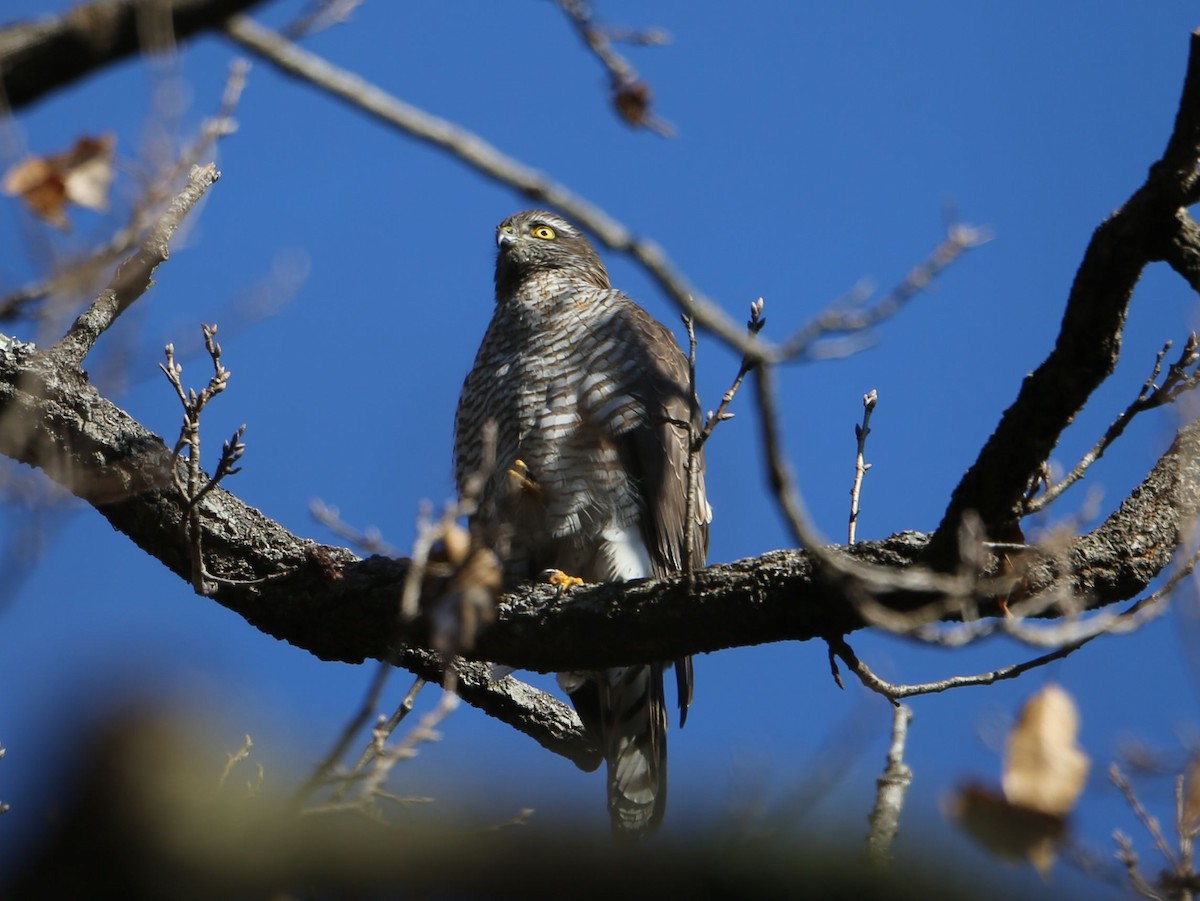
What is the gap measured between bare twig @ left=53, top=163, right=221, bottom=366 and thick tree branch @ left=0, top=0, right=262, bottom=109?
2608 mm

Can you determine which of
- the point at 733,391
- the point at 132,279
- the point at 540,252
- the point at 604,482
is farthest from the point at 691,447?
the point at 540,252

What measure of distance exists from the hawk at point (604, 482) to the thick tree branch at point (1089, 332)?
189cm

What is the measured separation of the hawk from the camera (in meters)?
5.50

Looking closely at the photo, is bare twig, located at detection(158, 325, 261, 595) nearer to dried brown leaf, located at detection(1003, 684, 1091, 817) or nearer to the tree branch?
the tree branch

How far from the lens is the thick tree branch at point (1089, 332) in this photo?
10.0 ft

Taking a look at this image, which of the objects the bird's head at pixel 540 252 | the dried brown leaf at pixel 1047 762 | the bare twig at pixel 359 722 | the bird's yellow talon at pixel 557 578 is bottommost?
the bare twig at pixel 359 722

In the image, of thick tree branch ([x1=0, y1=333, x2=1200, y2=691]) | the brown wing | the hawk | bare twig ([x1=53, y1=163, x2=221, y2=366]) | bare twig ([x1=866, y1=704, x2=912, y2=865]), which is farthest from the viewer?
the brown wing

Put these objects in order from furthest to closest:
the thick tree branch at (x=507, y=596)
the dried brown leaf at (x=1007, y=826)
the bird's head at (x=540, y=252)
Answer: the bird's head at (x=540, y=252), the thick tree branch at (x=507, y=596), the dried brown leaf at (x=1007, y=826)

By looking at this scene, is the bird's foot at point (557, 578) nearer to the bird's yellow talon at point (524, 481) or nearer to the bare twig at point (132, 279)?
the bird's yellow talon at point (524, 481)

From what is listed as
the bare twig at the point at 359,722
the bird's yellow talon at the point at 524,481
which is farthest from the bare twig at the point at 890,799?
the bird's yellow talon at the point at 524,481

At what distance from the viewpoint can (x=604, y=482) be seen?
5641mm

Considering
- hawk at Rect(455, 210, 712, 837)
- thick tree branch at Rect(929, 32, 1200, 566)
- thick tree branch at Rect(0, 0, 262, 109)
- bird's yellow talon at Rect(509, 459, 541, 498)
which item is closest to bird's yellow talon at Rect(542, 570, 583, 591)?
hawk at Rect(455, 210, 712, 837)

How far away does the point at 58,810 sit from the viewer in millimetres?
2729

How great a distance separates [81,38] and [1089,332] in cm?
252
